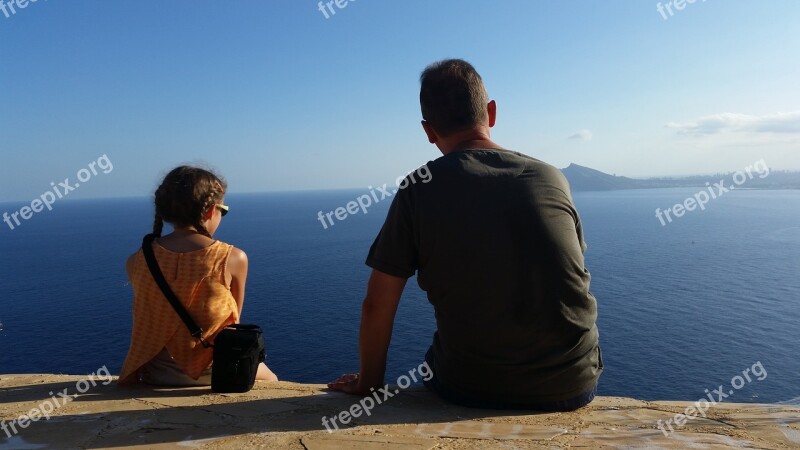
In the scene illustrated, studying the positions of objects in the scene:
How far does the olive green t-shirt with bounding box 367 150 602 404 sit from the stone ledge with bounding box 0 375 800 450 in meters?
0.34

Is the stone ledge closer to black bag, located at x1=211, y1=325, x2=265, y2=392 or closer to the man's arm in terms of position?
black bag, located at x1=211, y1=325, x2=265, y2=392

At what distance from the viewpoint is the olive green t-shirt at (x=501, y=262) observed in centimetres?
303

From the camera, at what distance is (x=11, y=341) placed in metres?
50.1

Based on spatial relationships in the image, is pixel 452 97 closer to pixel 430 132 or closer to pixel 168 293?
pixel 430 132

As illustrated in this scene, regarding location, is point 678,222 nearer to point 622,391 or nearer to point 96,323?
point 622,391

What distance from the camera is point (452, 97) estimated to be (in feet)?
10.8

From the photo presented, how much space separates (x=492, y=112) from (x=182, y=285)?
9.05 ft

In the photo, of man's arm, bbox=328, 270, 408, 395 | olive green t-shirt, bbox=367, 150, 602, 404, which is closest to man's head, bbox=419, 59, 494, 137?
olive green t-shirt, bbox=367, 150, 602, 404

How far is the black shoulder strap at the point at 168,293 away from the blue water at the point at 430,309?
39.3 metres

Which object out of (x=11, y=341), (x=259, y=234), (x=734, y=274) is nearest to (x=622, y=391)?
(x=734, y=274)

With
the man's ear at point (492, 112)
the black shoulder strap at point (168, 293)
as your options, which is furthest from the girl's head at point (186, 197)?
the man's ear at point (492, 112)

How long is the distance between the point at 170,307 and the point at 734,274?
81.6m

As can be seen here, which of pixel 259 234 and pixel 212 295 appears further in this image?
pixel 259 234

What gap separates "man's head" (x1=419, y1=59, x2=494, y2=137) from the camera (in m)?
3.24
